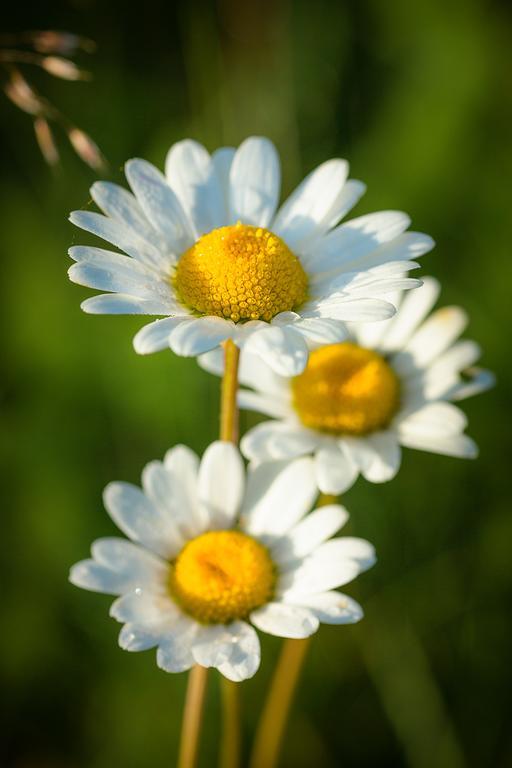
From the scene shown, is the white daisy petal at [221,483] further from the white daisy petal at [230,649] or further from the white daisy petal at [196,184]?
the white daisy petal at [196,184]

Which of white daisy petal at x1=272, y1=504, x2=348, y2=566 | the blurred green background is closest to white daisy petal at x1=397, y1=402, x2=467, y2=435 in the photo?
white daisy petal at x1=272, y1=504, x2=348, y2=566

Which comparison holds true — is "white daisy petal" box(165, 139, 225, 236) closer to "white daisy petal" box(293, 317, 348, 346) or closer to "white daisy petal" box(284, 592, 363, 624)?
"white daisy petal" box(293, 317, 348, 346)

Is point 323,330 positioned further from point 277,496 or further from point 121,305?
point 277,496

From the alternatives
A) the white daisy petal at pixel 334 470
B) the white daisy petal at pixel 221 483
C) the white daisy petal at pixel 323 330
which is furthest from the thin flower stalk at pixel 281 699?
the white daisy petal at pixel 323 330

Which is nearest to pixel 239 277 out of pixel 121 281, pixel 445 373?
pixel 121 281

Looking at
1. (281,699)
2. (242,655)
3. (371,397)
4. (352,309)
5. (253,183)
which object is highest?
(253,183)

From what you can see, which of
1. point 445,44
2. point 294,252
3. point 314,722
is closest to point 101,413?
point 314,722

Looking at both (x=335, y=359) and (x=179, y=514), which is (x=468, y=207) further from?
(x=179, y=514)
